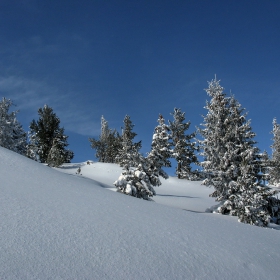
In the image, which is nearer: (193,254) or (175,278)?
(175,278)

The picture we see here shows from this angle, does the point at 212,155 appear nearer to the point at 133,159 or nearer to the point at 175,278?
the point at 133,159

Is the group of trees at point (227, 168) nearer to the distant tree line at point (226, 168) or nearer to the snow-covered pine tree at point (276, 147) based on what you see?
the distant tree line at point (226, 168)

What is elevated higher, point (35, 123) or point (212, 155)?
point (35, 123)

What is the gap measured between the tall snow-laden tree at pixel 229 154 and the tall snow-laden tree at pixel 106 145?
32.0 meters

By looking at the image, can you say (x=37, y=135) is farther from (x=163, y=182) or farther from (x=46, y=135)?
(x=163, y=182)

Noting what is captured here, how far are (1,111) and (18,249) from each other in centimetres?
3697

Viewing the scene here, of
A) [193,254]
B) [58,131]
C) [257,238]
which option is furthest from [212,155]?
[58,131]

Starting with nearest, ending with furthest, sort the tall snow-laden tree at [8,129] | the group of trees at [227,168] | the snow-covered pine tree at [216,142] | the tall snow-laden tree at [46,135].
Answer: the group of trees at [227,168], the snow-covered pine tree at [216,142], the tall snow-laden tree at [8,129], the tall snow-laden tree at [46,135]

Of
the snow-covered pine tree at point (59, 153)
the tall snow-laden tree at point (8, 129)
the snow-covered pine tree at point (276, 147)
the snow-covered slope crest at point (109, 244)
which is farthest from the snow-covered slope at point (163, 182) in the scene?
the snow-covered slope crest at point (109, 244)

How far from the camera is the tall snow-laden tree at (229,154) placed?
13703 mm

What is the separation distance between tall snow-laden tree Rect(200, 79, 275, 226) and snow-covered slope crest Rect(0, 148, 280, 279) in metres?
7.75

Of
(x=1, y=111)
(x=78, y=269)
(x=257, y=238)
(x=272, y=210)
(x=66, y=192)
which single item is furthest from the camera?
(x=1, y=111)

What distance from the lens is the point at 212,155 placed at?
55.2 feet

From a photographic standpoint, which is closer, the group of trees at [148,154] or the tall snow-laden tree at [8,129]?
the group of trees at [148,154]
